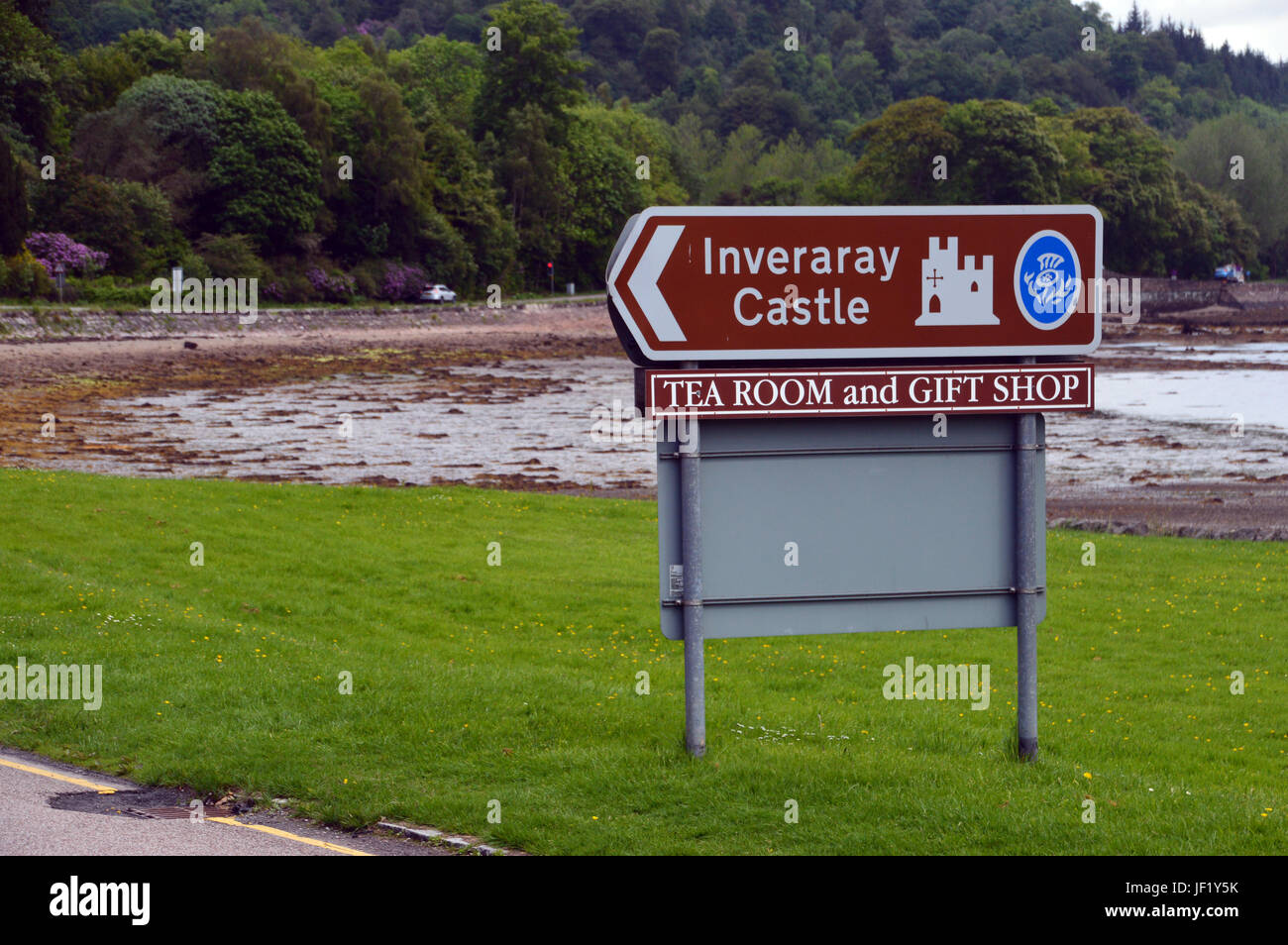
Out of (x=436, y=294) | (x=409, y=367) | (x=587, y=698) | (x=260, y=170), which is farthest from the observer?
(x=436, y=294)

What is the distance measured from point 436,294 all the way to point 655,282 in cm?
8970

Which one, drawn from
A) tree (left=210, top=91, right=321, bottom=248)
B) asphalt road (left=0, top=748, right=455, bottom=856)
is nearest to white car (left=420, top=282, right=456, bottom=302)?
tree (left=210, top=91, right=321, bottom=248)

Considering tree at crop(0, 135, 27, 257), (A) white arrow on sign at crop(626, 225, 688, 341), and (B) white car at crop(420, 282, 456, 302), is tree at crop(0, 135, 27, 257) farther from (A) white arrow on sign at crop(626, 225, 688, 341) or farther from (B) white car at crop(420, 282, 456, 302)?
(A) white arrow on sign at crop(626, 225, 688, 341)

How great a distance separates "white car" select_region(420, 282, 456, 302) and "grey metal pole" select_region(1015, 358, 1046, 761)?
89642mm

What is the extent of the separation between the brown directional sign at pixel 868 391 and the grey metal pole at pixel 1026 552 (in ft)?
0.80

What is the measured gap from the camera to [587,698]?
35.0 feet

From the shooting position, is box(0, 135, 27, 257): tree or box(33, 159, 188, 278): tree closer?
box(0, 135, 27, 257): tree

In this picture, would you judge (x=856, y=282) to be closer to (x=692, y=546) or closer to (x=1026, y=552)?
(x=692, y=546)

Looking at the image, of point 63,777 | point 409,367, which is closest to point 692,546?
point 63,777

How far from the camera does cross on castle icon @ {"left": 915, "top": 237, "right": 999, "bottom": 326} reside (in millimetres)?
8570

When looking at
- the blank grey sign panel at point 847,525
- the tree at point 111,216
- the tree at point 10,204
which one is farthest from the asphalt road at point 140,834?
the tree at point 111,216

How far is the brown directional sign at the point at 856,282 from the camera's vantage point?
8312mm

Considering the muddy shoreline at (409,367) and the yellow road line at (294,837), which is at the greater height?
the muddy shoreline at (409,367)

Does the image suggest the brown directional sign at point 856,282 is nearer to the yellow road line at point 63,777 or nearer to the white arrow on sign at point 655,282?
the white arrow on sign at point 655,282
